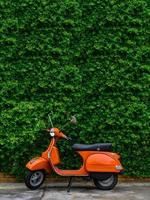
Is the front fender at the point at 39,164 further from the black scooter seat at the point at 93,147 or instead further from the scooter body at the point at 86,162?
the black scooter seat at the point at 93,147

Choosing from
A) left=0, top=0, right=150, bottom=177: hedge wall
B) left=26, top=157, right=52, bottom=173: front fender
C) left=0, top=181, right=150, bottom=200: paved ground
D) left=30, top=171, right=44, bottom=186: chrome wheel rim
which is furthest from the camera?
left=0, top=0, right=150, bottom=177: hedge wall

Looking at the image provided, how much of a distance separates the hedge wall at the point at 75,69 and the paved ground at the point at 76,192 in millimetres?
631

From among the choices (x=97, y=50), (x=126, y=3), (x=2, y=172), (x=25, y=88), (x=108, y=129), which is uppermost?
(x=126, y=3)

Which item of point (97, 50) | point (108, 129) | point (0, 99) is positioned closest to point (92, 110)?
point (108, 129)

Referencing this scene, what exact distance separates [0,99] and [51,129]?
1.16 metres

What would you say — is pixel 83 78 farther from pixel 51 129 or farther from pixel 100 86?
pixel 51 129

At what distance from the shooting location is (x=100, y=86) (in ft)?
32.1

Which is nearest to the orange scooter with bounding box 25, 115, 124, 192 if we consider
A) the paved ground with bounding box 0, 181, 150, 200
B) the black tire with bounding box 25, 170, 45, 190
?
the black tire with bounding box 25, 170, 45, 190

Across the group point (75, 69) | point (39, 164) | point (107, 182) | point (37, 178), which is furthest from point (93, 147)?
point (75, 69)

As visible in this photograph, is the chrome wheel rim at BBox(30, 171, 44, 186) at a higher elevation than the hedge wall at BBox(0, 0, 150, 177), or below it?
below

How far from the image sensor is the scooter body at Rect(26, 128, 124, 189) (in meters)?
9.09

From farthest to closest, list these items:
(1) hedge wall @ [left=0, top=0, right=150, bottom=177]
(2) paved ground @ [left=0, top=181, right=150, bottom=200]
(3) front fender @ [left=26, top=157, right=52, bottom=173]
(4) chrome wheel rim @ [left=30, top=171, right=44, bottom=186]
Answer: (1) hedge wall @ [left=0, top=0, right=150, bottom=177] → (4) chrome wheel rim @ [left=30, top=171, right=44, bottom=186] → (3) front fender @ [left=26, top=157, right=52, bottom=173] → (2) paved ground @ [left=0, top=181, right=150, bottom=200]

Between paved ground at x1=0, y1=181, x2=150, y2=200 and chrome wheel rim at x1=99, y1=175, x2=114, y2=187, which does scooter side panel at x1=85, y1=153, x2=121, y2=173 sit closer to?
chrome wheel rim at x1=99, y1=175, x2=114, y2=187

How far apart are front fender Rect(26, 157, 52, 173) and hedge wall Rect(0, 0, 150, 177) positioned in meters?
0.60
